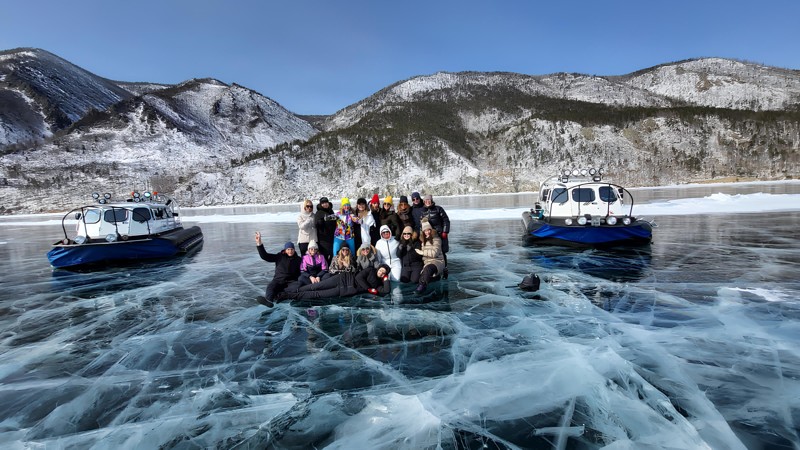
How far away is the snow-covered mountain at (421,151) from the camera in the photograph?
227 feet

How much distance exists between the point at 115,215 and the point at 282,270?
8.96 meters

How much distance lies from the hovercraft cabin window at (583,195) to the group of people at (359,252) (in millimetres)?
6194

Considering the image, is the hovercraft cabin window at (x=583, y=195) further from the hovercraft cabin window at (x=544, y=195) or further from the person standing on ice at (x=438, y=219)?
the person standing on ice at (x=438, y=219)

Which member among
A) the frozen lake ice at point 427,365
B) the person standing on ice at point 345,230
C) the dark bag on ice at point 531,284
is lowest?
the frozen lake ice at point 427,365

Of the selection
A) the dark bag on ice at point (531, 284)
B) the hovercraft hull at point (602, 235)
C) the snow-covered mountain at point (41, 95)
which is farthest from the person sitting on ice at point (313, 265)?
the snow-covered mountain at point (41, 95)

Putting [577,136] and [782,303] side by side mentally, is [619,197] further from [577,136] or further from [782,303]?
[577,136]

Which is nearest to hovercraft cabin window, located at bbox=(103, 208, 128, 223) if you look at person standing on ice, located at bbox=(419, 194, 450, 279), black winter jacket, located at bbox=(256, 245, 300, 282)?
black winter jacket, located at bbox=(256, 245, 300, 282)

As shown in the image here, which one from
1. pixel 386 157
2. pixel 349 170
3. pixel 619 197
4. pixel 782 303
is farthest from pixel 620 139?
pixel 782 303

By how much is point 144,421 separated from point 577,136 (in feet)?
280

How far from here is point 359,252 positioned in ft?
23.5

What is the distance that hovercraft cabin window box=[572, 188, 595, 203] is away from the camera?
12484 mm

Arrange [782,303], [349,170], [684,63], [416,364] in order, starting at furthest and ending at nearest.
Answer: [684,63]
[349,170]
[782,303]
[416,364]

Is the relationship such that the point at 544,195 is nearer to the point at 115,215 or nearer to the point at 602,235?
the point at 602,235

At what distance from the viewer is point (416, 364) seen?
4484 millimetres
